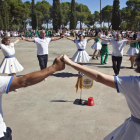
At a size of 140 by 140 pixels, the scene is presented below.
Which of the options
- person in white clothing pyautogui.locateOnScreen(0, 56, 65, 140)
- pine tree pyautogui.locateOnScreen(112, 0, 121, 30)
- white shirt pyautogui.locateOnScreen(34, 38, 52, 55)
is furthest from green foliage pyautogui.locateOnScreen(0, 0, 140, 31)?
person in white clothing pyautogui.locateOnScreen(0, 56, 65, 140)

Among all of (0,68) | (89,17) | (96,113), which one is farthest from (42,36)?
(89,17)

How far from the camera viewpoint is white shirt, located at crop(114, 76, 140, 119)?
179 centimetres

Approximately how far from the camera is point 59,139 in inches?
140

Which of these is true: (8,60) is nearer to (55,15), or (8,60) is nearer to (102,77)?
(102,77)

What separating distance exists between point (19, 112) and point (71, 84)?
2.72 meters

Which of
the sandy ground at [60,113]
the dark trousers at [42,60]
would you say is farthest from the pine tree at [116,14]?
the sandy ground at [60,113]

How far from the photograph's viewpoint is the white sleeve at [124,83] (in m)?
1.81

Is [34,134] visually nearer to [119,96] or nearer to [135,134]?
[135,134]

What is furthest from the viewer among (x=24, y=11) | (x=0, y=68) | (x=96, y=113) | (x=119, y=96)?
(x=24, y=11)

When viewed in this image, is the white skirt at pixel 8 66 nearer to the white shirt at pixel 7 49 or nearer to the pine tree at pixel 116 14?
the white shirt at pixel 7 49

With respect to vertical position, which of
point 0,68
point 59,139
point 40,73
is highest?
point 40,73

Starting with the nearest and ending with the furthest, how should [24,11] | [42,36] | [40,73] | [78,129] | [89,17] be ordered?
[40,73] → [78,129] → [42,36] → [24,11] → [89,17]

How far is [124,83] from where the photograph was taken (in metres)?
1.83

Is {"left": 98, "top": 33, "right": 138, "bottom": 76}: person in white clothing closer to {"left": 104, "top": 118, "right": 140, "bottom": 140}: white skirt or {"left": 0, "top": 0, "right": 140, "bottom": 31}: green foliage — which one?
{"left": 104, "top": 118, "right": 140, "bottom": 140}: white skirt
